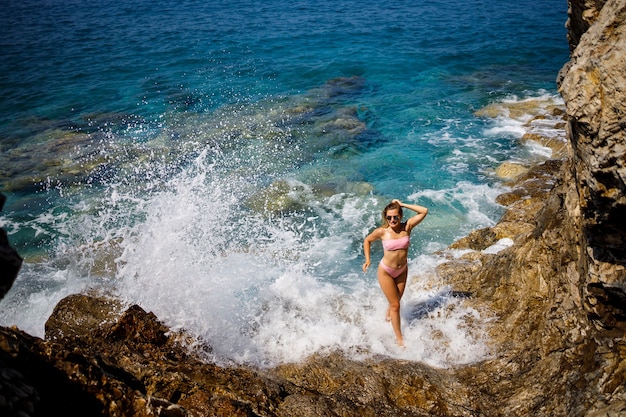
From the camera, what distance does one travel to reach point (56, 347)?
3.78 meters

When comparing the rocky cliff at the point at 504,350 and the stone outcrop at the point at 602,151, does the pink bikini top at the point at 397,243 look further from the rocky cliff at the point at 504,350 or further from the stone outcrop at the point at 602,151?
the stone outcrop at the point at 602,151

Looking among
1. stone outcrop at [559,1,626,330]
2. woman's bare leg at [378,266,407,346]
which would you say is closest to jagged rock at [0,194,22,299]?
stone outcrop at [559,1,626,330]

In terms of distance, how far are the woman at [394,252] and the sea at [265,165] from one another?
516 millimetres

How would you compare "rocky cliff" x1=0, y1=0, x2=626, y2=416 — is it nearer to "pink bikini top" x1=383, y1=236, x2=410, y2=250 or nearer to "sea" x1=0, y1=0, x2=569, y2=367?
"sea" x1=0, y1=0, x2=569, y2=367

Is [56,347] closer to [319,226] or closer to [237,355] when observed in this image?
[237,355]

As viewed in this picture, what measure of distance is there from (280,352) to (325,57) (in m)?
20.7

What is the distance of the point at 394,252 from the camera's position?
244 inches

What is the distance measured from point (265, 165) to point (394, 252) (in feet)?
27.5

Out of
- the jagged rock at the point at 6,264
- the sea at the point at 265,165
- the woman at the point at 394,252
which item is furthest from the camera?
the sea at the point at 265,165

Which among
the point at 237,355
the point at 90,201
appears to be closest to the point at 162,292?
the point at 237,355

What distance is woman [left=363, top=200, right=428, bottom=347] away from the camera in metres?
6.10

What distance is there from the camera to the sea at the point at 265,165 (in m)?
7.18

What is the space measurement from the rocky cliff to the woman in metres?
0.94

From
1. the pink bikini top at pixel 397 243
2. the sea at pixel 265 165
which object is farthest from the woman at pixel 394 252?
the sea at pixel 265 165
